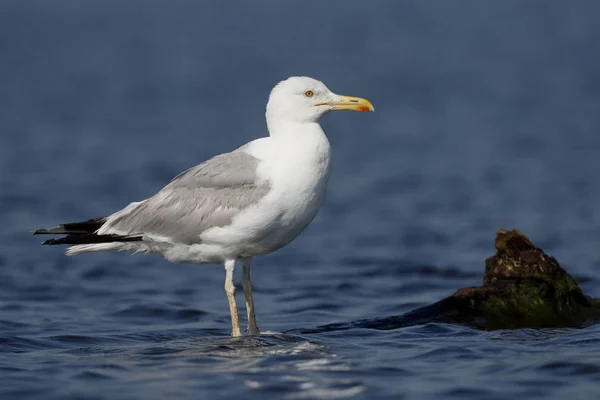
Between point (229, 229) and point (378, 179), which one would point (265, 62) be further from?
point (229, 229)

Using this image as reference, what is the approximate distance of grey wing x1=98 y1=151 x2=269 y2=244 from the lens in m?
10.5

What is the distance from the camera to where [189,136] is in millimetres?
29688

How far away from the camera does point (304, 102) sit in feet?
35.6

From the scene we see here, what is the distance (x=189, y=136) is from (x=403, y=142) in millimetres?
5605

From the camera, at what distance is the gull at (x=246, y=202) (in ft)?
34.2

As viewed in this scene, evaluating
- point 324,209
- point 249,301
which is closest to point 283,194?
point 249,301

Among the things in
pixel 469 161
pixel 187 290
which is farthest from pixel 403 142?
pixel 187 290

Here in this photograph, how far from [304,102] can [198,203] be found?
1.36 metres

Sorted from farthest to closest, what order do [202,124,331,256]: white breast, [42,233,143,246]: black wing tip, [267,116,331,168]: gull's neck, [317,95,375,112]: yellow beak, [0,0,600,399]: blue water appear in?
1. [42,233,143,246]: black wing tip
2. [317,95,375,112]: yellow beak
3. [267,116,331,168]: gull's neck
4. [202,124,331,256]: white breast
5. [0,0,600,399]: blue water

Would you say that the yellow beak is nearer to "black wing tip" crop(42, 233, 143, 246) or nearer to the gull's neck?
the gull's neck

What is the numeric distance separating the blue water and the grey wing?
108 cm

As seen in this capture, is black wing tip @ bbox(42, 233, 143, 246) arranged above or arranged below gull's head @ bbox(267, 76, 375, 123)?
below

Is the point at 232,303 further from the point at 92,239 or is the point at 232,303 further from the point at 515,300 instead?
the point at 515,300

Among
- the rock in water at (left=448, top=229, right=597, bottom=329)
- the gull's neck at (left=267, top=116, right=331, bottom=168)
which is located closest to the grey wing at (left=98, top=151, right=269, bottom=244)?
the gull's neck at (left=267, top=116, right=331, bottom=168)
